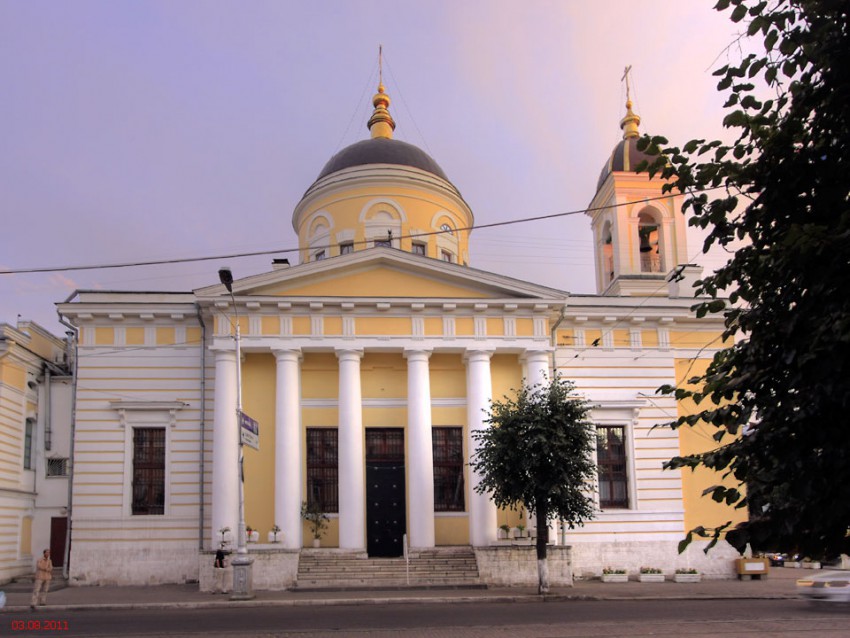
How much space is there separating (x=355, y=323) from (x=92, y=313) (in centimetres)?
858

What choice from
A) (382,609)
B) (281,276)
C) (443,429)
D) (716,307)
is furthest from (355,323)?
(716,307)

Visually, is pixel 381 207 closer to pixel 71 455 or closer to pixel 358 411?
pixel 358 411

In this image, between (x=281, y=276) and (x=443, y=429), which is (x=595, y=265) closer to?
(x=443, y=429)

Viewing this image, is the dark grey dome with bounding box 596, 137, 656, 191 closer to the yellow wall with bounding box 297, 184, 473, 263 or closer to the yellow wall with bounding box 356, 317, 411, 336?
the yellow wall with bounding box 297, 184, 473, 263

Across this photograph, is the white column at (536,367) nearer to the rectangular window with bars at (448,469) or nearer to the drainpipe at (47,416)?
the rectangular window with bars at (448,469)

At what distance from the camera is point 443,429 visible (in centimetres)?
2816

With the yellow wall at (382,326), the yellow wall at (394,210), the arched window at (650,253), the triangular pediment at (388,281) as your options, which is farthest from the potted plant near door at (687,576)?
the yellow wall at (394,210)

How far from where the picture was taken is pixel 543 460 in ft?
73.3

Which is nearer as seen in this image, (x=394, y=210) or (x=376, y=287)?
(x=376, y=287)

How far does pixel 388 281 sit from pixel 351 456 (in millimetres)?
5837

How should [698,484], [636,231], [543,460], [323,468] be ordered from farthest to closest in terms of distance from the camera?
[636,231] → [698,484] → [323,468] → [543,460]

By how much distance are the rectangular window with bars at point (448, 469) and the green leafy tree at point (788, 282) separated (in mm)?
21693

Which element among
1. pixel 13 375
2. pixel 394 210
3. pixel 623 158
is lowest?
pixel 13 375

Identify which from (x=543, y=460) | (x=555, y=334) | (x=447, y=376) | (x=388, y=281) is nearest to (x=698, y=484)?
(x=555, y=334)
